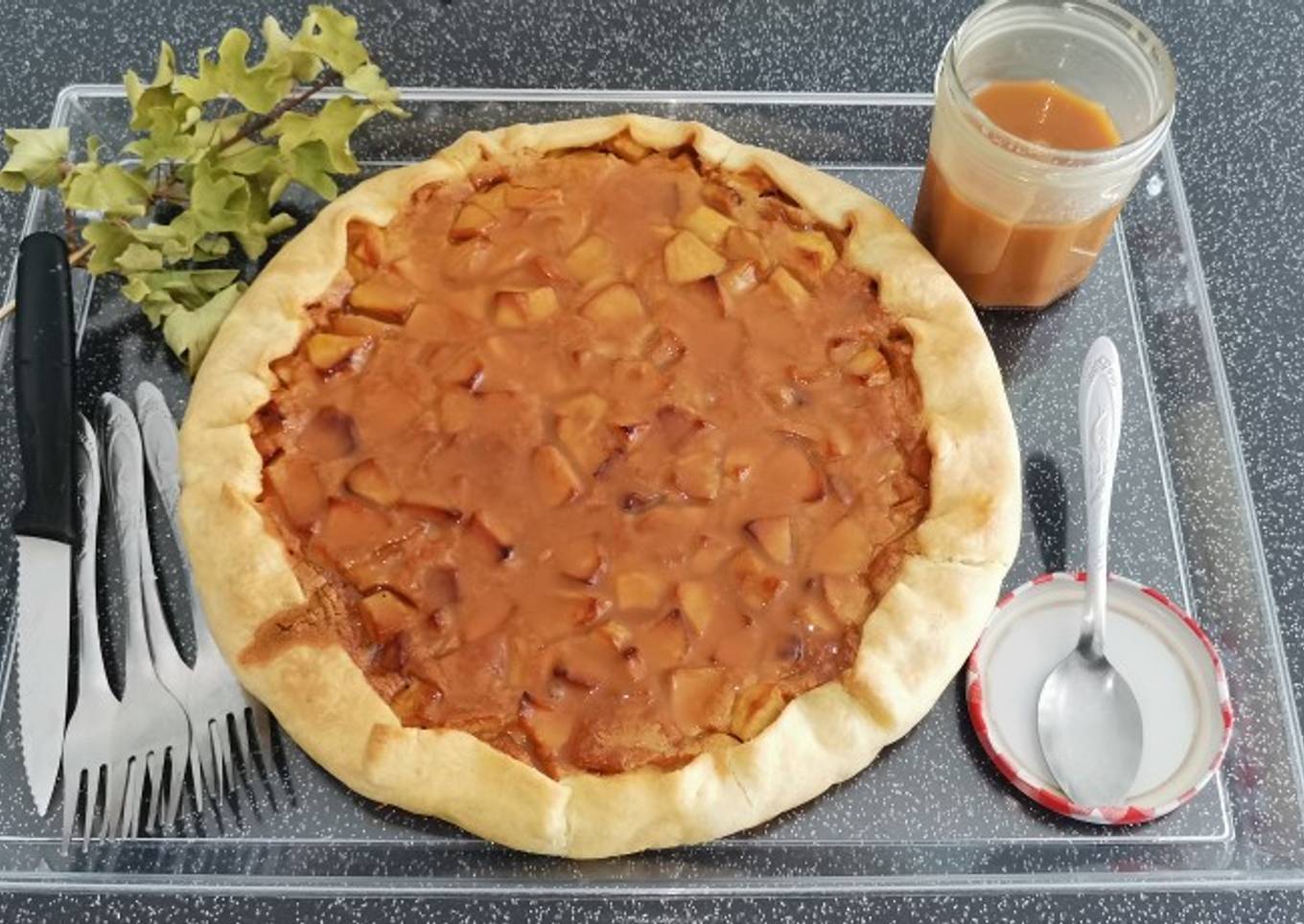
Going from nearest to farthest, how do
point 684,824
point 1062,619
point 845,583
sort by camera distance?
point 684,824 → point 845,583 → point 1062,619

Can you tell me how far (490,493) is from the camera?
160 cm

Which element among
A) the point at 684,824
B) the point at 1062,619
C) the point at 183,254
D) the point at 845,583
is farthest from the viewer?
the point at 183,254

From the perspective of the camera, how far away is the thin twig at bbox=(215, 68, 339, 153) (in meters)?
1.90

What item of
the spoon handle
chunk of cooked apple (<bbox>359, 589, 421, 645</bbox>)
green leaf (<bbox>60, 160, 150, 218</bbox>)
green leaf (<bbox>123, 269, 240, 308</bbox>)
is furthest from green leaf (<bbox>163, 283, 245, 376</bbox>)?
the spoon handle

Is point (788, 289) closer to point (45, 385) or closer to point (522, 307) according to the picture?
point (522, 307)

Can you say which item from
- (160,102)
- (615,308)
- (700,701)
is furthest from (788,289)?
(160,102)

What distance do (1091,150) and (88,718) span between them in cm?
138

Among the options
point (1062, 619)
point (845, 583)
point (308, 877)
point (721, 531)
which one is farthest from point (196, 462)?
point (1062, 619)

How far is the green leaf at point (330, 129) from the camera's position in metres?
1.84

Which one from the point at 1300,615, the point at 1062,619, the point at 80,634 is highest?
the point at 80,634

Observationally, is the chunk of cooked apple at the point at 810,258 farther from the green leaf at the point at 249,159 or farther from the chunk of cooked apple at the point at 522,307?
the green leaf at the point at 249,159

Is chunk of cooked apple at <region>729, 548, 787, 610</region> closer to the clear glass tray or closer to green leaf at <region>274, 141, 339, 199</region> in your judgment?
the clear glass tray

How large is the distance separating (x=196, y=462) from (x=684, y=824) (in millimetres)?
707

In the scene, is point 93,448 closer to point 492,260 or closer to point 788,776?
point 492,260
